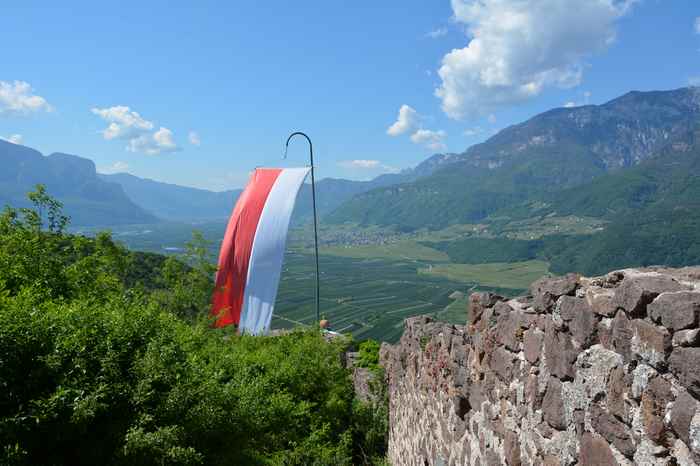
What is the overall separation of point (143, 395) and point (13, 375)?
4.07 ft

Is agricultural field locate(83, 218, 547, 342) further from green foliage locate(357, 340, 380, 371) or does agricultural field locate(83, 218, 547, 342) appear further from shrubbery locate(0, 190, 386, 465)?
shrubbery locate(0, 190, 386, 465)

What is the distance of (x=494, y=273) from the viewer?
443 feet

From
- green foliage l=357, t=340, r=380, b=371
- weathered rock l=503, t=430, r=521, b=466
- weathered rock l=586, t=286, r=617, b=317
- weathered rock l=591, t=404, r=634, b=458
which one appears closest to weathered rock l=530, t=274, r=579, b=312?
weathered rock l=586, t=286, r=617, b=317

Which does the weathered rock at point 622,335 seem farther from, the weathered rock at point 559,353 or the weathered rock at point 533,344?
the weathered rock at point 533,344

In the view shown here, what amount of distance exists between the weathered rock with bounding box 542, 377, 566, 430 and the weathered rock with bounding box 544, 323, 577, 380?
8 centimetres

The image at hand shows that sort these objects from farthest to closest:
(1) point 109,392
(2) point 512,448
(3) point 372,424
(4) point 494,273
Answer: (4) point 494,273, (3) point 372,424, (1) point 109,392, (2) point 512,448

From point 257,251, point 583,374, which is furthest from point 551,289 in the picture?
point 257,251

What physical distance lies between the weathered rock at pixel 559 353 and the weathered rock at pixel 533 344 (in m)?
0.11

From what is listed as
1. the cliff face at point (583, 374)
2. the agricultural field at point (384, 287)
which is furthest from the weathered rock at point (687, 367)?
the agricultural field at point (384, 287)

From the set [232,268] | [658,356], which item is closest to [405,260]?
[232,268]

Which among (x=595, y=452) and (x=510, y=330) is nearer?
(x=595, y=452)

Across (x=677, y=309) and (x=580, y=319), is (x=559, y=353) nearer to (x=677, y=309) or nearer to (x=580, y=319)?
(x=580, y=319)

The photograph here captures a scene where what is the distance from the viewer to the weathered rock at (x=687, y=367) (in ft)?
6.58

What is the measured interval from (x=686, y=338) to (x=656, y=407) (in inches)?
16.0
